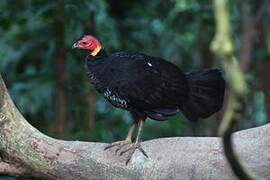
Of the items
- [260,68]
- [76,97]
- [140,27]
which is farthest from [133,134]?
[260,68]

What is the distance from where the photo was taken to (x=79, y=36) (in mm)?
5363

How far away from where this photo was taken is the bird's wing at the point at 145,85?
3193 millimetres

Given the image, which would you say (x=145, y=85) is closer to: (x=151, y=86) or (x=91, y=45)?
(x=151, y=86)

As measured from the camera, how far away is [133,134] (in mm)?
3734

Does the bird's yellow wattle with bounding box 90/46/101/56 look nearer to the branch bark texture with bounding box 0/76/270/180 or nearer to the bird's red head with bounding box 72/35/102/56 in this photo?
the bird's red head with bounding box 72/35/102/56

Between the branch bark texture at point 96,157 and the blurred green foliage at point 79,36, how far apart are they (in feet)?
6.99

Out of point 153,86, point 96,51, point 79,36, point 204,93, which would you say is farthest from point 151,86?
point 79,36

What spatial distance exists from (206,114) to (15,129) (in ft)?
3.92

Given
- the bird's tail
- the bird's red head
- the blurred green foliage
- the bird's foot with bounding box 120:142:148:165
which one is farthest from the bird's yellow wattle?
the blurred green foliage

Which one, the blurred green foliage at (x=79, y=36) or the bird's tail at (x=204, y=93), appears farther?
the blurred green foliage at (x=79, y=36)

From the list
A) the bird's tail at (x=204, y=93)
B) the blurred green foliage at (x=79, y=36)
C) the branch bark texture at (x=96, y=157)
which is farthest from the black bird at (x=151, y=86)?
the blurred green foliage at (x=79, y=36)

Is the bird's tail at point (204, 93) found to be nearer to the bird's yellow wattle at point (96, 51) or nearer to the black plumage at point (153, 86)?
the black plumage at point (153, 86)

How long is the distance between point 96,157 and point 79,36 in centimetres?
263

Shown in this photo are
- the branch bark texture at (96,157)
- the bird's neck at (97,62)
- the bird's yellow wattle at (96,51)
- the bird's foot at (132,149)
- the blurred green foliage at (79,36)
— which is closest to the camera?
the branch bark texture at (96,157)
